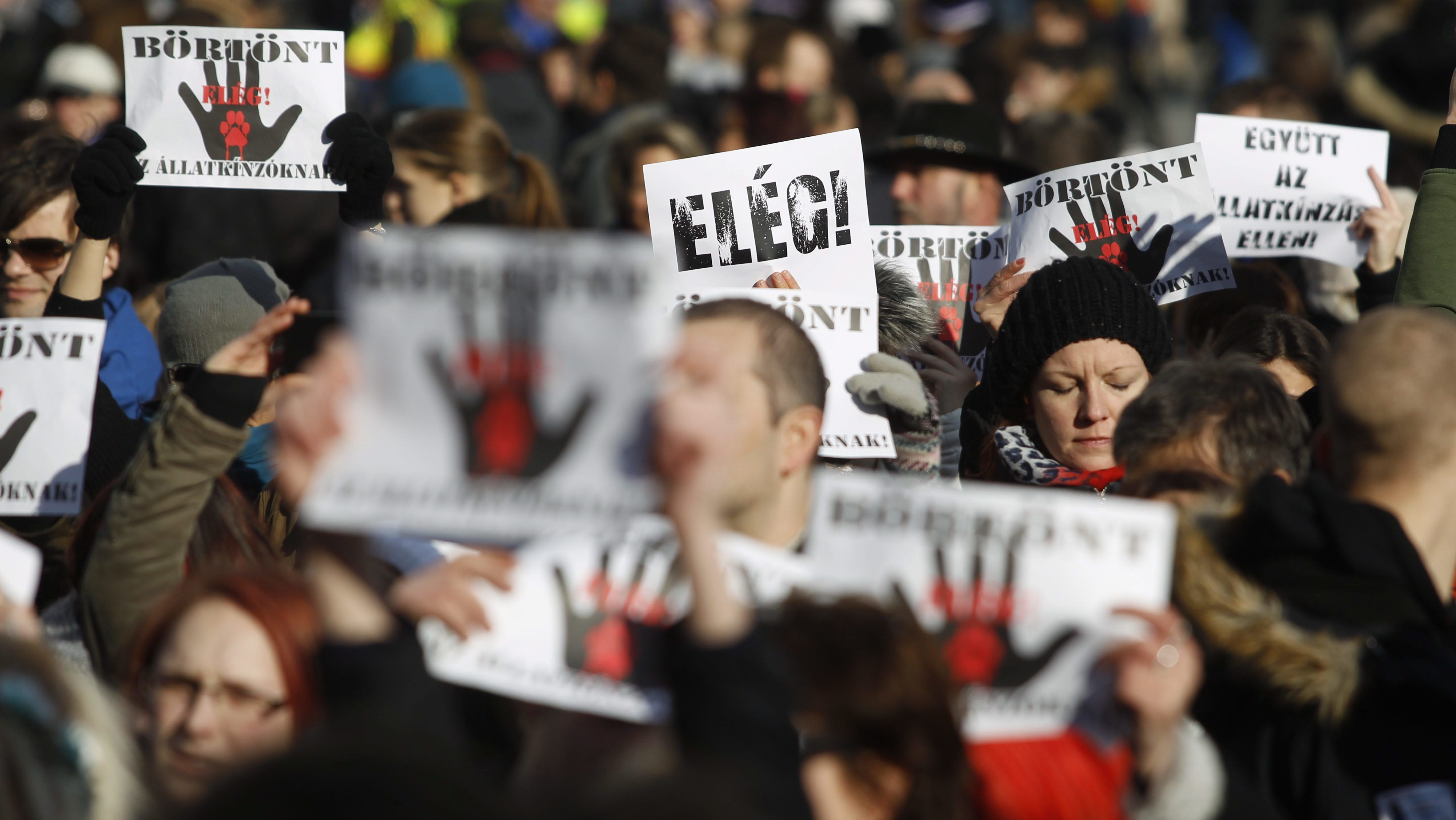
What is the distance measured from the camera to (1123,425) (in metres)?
3.30

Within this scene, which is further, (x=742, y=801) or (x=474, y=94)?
(x=474, y=94)

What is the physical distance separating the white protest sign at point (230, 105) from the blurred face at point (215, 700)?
92.4 inches

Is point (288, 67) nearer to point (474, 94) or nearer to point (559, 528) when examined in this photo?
point (559, 528)

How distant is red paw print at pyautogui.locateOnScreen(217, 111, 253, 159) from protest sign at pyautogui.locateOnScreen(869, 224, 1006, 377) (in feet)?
6.73

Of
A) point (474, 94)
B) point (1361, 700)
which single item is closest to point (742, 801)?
point (1361, 700)

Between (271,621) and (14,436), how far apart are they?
160 cm

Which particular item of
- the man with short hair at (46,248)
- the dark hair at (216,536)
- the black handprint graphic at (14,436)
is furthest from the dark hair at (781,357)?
the man with short hair at (46,248)

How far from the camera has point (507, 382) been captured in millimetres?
2203

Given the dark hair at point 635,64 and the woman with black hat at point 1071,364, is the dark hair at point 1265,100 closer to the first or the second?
the woman with black hat at point 1071,364

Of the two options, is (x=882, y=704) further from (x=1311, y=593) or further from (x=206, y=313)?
(x=206, y=313)

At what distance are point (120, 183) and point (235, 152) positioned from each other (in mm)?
420

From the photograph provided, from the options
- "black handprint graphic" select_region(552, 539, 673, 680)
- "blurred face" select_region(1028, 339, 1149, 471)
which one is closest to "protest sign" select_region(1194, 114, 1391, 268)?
"blurred face" select_region(1028, 339, 1149, 471)

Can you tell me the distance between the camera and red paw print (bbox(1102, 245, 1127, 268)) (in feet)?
15.8

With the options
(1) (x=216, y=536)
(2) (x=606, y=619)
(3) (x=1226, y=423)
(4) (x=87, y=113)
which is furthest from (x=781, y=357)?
(4) (x=87, y=113)
